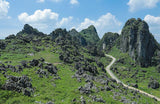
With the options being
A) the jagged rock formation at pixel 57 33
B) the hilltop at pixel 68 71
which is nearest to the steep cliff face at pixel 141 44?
the hilltop at pixel 68 71

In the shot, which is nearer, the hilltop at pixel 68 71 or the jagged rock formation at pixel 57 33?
the hilltop at pixel 68 71

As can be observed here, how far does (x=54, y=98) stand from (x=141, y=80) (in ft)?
353

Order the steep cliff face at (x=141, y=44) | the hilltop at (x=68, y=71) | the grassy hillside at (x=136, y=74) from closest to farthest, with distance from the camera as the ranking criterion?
the hilltop at (x=68, y=71), the grassy hillside at (x=136, y=74), the steep cliff face at (x=141, y=44)

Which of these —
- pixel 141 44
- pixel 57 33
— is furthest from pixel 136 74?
pixel 57 33

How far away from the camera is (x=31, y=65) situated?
46688 millimetres

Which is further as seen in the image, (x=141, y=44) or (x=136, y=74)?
(x=141, y=44)

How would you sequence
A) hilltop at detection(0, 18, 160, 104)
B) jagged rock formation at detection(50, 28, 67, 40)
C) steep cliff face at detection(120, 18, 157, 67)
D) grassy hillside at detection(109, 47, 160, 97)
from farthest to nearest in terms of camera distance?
jagged rock formation at detection(50, 28, 67, 40) → steep cliff face at detection(120, 18, 157, 67) → grassy hillside at detection(109, 47, 160, 97) → hilltop at detection(0, 18, 160, 104)

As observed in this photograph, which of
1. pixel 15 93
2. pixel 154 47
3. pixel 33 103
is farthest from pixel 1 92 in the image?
pixel 154 47

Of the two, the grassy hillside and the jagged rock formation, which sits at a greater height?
the jagged rock formation

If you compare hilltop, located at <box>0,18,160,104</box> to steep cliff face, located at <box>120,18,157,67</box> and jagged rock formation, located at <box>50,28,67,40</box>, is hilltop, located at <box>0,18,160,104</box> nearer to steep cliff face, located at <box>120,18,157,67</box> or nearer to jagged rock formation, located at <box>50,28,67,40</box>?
A: steep cliff face, located at <box>120,18,157,67</box>

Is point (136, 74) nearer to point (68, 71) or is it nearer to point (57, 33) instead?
point (68, 71)

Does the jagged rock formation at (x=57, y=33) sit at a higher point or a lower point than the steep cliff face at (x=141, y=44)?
higher

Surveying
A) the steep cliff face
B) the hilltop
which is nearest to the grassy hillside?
the hilltop

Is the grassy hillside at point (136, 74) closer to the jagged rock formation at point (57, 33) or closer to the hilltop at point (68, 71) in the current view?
the hilltop at point (68, 71)
